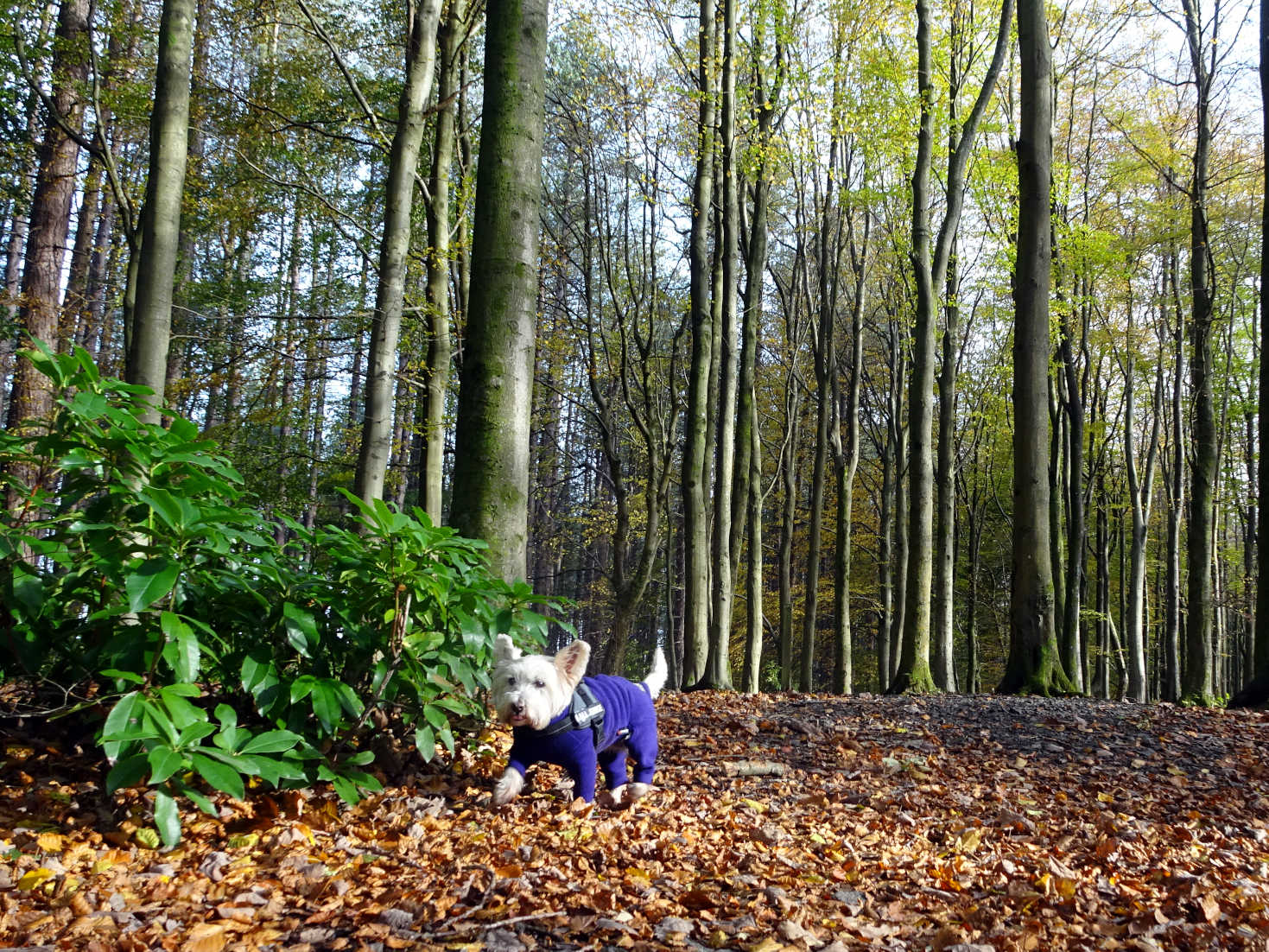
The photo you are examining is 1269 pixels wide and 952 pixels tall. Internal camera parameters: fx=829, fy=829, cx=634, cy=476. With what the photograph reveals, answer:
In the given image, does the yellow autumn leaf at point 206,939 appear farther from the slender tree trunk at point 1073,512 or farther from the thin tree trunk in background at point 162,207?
the slender tree trunk at point 1073,512

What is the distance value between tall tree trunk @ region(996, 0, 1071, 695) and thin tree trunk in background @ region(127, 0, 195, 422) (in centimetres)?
831

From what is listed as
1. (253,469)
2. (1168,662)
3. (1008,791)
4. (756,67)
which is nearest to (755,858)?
(1008,791)

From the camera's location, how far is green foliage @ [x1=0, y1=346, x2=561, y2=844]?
115 inches

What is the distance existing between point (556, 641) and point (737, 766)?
35.6 meters

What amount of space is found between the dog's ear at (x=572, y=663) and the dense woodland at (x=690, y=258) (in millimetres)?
1588

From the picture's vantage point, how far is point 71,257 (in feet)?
61.1

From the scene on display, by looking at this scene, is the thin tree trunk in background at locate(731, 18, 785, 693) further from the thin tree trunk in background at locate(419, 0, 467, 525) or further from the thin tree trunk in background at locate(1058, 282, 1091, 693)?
the thin tree trunk in background at locate(1058, 282, 1091, 693)

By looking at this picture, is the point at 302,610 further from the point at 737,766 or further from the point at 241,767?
the point at 737,766

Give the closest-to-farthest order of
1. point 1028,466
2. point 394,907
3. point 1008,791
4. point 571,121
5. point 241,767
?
point 394,907
point 241,767
point 1008,791
point 1028,466
point 571,121

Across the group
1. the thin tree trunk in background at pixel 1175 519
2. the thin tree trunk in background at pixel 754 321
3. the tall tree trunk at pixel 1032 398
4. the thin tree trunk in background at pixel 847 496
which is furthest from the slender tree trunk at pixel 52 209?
the thin tree trunk in background at pixel 1175 519

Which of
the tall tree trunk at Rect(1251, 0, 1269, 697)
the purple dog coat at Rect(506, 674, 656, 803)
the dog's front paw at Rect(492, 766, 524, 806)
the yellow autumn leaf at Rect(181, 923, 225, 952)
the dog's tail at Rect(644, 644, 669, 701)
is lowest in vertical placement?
the yellow autumn leaf at Rect(181, 923, 225, 952)

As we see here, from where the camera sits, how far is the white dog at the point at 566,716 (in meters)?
3.52

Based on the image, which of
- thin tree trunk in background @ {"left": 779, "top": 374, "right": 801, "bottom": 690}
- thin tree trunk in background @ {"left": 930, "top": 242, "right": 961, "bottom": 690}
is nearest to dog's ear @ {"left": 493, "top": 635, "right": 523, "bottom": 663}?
thin tree trunk in background @ {"left": 930, "top": 242, "right": 961, "bottom": 690}

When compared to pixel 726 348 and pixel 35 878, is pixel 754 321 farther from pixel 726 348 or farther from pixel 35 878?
pixel 35 878
